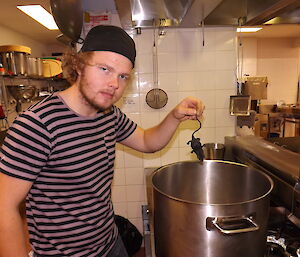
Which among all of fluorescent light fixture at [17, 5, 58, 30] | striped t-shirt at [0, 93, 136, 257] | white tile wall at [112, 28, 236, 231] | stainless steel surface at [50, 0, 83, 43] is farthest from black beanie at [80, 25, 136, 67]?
fluorescent light fixture at [17, 5, 58, 30]

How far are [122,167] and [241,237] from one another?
135 centimetres

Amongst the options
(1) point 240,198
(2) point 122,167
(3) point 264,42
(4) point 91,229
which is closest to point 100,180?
(4) point 91,229

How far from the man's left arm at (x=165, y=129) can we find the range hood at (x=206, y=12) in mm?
418

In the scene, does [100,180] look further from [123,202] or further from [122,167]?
[123,202]

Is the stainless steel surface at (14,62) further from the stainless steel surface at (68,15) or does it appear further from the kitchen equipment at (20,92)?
the stainless steel surface at (68,15)

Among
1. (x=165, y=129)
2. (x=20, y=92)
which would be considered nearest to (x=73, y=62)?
(x=165, y=129)

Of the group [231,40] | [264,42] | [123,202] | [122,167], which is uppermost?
[264,42]

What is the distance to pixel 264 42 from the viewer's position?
4.91 metres

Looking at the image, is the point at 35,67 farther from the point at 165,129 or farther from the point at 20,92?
the point at 165,129

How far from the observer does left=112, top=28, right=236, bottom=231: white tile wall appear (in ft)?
5.85

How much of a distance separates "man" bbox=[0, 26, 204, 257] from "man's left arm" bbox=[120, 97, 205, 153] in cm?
25

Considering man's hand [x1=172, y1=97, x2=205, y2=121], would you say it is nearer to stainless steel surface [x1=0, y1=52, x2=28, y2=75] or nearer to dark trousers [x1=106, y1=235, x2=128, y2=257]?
dark trousers [x1=106, y1=235, x2=128, y2=257]

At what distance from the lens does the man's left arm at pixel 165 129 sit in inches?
36.8

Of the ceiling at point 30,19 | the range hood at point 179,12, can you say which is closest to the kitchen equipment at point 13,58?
the ceiling at point 30,19
